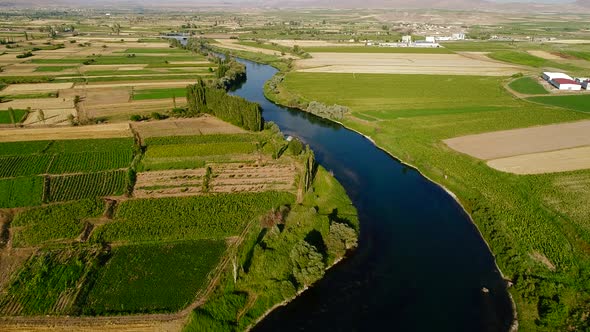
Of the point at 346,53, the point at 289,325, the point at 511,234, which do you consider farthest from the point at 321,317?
the point at 346,53

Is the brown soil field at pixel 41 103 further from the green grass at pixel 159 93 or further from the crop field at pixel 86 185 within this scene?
the crop field at pixel 86 185

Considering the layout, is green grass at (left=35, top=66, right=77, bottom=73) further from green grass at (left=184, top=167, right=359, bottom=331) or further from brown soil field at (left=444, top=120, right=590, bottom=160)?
brown soil field at (left=444, top=120, right=590, bottom=160)

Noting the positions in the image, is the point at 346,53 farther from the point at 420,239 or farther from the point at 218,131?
the point at 420,239

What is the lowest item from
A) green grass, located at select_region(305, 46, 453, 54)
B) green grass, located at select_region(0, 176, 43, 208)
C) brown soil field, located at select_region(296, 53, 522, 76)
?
green grass, located at select_region(0, 176, 43, 208)

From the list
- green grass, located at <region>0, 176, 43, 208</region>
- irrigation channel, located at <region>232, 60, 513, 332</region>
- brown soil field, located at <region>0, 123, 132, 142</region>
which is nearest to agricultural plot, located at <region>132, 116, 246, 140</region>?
brown soil field, located at <region>0, 123, 132, 142</region>

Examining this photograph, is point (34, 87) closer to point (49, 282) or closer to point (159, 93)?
point (159, 93)

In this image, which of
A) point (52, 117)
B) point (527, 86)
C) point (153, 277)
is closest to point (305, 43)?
point (527, 86)
